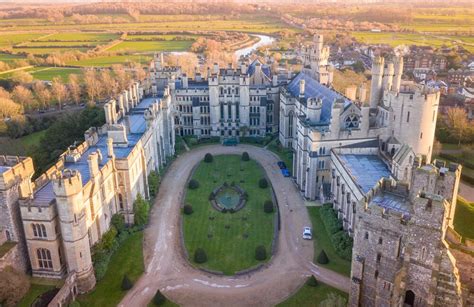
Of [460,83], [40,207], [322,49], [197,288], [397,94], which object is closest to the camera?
[40,207]

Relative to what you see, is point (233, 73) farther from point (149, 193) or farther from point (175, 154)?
point (149, 193)

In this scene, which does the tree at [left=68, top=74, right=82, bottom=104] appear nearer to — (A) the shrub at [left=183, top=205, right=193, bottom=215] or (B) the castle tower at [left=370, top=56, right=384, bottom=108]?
(A) the shrub at [left=183, top=205, right=193, bottom=215]

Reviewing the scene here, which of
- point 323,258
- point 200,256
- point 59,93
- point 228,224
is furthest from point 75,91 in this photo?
point 323,258

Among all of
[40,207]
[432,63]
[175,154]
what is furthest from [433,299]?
[432,63]

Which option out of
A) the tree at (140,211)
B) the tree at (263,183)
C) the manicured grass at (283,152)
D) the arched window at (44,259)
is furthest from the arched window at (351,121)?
the arched window at (44,259)

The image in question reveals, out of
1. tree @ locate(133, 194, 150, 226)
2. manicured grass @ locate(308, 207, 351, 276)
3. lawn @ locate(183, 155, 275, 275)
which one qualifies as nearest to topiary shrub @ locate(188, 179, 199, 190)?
lawn @ locate(183, 155, 275, 275)

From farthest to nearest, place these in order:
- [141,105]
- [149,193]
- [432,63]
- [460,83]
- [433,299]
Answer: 1. [432,63]
2. [460,83]
3. [141,105]
4. [149,193]
5. [433,299]
